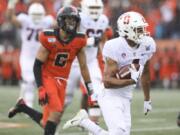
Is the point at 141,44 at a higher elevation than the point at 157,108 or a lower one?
higher

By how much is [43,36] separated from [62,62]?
35 centimetres

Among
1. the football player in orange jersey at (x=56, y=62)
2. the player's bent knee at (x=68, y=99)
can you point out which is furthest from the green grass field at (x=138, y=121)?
the football player in orange jersey at (x=56, y=62)

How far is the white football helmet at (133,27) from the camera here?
6.77 meters

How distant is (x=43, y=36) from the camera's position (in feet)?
24.1

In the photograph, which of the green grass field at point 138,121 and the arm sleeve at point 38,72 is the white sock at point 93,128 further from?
the green grass field at point 138,121

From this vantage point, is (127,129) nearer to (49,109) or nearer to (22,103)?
(49,109)

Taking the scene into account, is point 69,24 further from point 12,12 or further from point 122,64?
point 12,12

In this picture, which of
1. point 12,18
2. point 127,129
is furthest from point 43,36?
point 12,18

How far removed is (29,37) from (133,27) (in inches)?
191

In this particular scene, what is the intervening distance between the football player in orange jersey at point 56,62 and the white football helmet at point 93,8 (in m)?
1.79

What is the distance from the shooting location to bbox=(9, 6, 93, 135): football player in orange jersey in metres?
7.24

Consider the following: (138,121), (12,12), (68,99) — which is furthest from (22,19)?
(138,121)

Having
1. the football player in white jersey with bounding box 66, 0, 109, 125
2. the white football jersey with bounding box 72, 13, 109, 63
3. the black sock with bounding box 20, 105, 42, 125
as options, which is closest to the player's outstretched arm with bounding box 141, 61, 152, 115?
the black sock with bounding box 20, 105, 42, 125

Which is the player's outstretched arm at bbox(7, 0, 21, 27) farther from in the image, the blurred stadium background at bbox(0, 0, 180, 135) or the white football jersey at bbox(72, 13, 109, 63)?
the blurred stadium background at bbox(0, 0, 180, 135)
